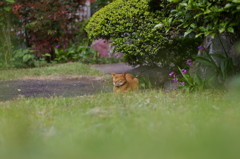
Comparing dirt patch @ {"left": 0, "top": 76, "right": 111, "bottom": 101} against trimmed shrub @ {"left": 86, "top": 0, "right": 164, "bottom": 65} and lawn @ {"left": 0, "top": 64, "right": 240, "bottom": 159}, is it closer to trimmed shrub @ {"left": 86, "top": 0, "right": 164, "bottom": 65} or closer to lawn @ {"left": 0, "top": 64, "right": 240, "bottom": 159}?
trimmed shrub @ {"left": 86, "top": 0, "right": 164, "bottom": 65}

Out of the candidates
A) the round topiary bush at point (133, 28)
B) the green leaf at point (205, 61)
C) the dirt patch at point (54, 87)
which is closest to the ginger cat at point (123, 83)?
the dirt patch at point (54, 87)

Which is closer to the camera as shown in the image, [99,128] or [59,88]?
[99,128]

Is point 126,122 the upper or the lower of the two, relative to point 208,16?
lower

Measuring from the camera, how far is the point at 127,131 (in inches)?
112

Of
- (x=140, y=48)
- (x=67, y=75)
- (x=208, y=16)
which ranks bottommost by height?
(x=67, y=75)

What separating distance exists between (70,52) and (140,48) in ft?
20.5

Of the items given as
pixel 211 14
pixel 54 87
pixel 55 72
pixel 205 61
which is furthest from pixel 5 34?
pixel 211 14

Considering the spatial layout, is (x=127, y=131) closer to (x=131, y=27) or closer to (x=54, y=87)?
(x=131, y=27)

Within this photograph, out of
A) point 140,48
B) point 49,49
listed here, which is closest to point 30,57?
point 49,49

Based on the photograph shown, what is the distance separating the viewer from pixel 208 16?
14.3 ft

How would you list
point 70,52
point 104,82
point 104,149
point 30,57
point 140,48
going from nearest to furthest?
point 104,149 < point 140,48 < point 104,82 < point 30,57 < point 70,52

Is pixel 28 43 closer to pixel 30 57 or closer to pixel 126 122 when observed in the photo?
pixel 30 57

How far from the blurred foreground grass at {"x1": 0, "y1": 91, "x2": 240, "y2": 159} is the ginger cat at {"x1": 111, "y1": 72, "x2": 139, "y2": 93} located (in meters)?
1.63

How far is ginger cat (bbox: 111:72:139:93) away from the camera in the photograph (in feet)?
18.5
